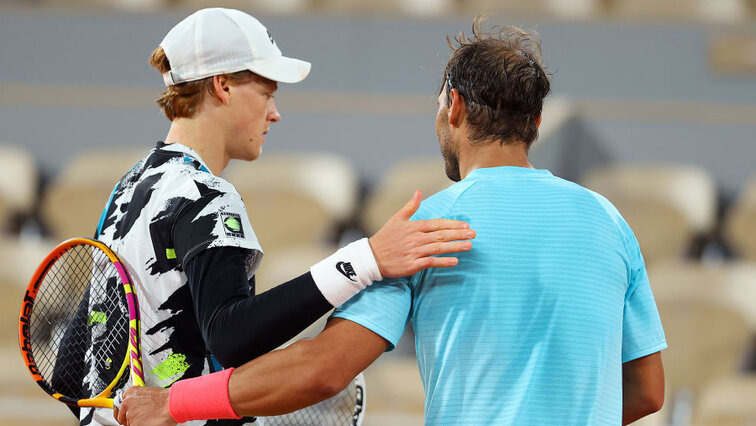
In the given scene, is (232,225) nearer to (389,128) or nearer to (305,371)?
(305,371)

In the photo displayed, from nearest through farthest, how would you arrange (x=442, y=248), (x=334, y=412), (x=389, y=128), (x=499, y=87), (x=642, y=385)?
1. (x=442, y=248)
2. (x=499, y=87)
3. (x=642, y=385)
4. (x=334, y=412)
5. (x=389, y=128)

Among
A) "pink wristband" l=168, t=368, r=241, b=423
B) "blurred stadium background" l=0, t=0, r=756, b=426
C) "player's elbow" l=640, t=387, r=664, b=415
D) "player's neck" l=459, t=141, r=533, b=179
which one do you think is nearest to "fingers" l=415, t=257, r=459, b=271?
"player's neck" l=459, t=141, r=533, b=179

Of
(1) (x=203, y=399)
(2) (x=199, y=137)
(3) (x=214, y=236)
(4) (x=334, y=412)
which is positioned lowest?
(4) (x=334, y=412)

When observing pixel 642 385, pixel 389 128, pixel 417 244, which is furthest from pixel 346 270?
pixel 389 128

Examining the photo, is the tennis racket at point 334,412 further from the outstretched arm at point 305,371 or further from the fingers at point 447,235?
the fingers at point 447,235

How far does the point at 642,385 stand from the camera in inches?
68.9

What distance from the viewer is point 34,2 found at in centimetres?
525

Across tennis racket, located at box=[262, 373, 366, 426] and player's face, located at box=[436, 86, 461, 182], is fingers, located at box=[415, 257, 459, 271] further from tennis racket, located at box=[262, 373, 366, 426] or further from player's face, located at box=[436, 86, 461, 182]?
tennis racket, located at box=[262, 373, 366, 426]

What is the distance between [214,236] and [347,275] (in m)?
0.23

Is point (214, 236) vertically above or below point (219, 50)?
below

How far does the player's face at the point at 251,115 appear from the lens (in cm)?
190

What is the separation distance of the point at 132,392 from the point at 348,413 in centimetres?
67

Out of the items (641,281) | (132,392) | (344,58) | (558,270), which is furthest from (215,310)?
(344,58)

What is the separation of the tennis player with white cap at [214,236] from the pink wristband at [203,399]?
17mm
